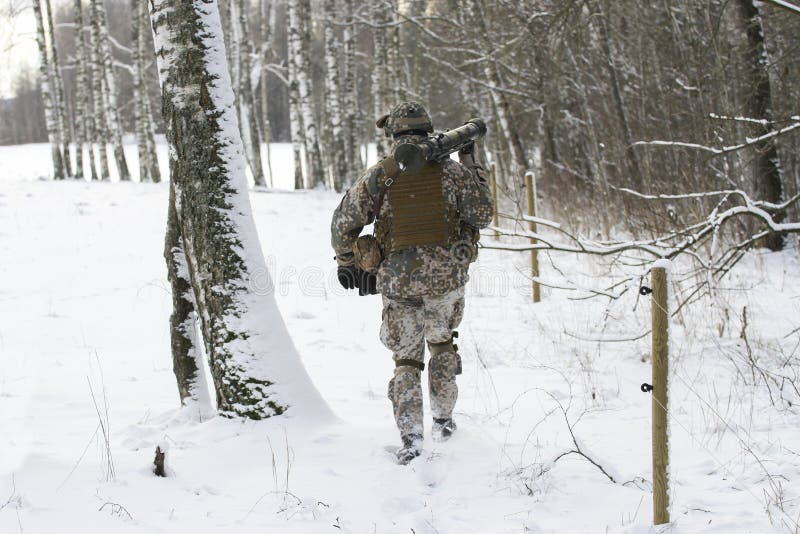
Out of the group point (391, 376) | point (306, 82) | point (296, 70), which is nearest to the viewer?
point (391, 376)

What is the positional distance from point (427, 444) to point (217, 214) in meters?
1.73

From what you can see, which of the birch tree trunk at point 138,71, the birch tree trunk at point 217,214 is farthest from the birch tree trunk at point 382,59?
the birch tree trunk at point 217,214

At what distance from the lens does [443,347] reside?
3754 mm

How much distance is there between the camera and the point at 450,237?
365cm

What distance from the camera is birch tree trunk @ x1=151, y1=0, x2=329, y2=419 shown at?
3.73m

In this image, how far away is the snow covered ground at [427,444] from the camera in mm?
2869

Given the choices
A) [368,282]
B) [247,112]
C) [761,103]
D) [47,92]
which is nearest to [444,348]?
[368,282]

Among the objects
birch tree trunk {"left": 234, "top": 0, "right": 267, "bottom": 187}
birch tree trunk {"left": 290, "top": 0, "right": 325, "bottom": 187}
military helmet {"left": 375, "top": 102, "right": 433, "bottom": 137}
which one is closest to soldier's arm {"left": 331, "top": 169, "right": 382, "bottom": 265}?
military helmet {"left": 375, "top": 102, "right": 433, "bottom": 137}

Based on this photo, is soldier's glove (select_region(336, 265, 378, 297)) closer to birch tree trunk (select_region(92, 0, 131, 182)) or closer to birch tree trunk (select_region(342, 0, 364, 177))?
birch tree trunk (select_region(342, 0, 364, 177))

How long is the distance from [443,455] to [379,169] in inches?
60.0

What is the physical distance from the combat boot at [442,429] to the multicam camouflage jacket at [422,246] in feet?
2.45

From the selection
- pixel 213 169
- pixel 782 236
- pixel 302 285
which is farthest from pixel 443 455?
pixel 782 236

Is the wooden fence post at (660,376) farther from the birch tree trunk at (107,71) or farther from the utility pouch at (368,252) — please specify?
the birch tree trunk at (107,71)

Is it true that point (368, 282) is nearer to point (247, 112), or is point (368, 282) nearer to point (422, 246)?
point (422, 246)
